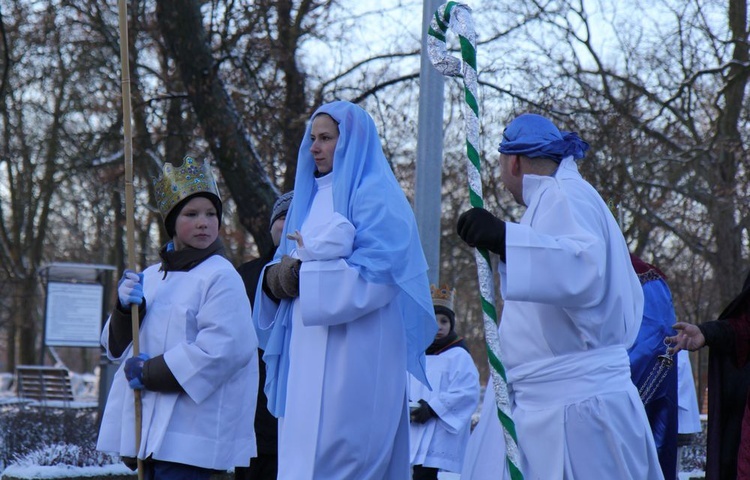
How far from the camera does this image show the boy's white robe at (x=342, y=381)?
5.02 metres

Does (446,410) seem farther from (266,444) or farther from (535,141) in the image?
(535,141)

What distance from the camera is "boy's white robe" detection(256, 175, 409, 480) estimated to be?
5020 millimetres

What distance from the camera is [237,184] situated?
42.6ft

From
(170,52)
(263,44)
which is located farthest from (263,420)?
(263,44)

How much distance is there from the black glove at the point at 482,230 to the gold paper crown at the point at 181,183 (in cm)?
191

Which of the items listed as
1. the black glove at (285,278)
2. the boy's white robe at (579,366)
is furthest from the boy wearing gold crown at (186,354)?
the boy's white robe at (579,366)

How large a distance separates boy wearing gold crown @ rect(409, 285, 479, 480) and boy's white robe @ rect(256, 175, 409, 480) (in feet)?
10.5

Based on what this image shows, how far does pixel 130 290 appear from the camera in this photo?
5.20 meters

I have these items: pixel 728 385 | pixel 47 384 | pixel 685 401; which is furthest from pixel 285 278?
pixel 47 384

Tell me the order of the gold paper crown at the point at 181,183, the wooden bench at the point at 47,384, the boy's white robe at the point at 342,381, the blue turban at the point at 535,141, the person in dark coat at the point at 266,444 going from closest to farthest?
the blue turban at the point at 535,141 → the boy's white robe at the point at 342,381 → the gold paper crown at the point at 181,183 → the person in dark coat at the point at 266,444 → the wooden bench at the point at 47,384

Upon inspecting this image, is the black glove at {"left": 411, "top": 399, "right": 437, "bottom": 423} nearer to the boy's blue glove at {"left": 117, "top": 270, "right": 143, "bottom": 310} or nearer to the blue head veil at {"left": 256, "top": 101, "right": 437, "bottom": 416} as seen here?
the blue head veil at {"left": 256, "top": 101, "right": 437, "bottom": 416}

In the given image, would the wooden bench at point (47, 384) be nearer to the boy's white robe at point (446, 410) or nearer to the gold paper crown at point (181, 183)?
the boy's white robe at point (446, 410)

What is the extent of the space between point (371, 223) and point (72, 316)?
11.8 m

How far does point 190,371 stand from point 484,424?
1349mm
